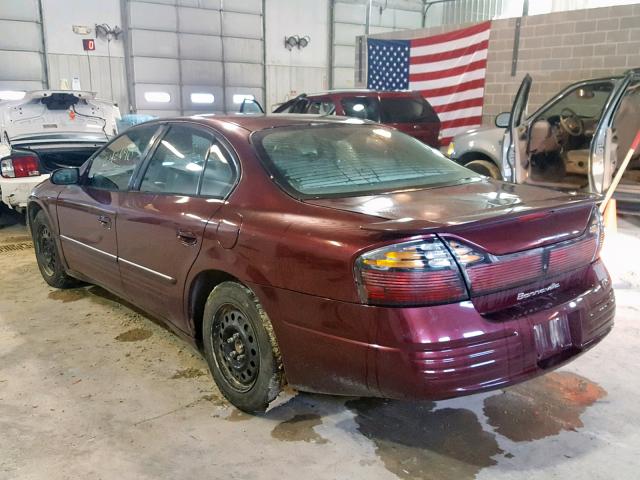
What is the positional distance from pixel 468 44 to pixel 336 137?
27.9 feet

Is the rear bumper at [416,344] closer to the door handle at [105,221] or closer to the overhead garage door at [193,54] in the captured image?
the door handle at [105,221]

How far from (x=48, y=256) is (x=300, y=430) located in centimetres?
308

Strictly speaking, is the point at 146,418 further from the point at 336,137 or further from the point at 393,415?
the point at 336,137

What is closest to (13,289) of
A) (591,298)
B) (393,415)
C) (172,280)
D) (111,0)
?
(172,280)

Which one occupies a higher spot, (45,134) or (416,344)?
(45,134)

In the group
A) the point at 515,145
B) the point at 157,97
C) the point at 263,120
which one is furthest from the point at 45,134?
the point at 157,97

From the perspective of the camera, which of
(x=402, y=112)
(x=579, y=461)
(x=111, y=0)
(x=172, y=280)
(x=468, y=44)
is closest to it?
(x=579, y=461)

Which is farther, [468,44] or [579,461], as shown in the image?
[468,44]

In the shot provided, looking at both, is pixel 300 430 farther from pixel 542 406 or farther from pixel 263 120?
pixel 263 120

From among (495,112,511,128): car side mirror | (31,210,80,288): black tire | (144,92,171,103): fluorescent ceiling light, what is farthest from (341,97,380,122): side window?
(144,92,171,103): fluorescent ceiling light

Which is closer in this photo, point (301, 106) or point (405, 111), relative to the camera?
point (405, 111)

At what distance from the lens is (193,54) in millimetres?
15594

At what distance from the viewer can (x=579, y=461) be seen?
2.45 m

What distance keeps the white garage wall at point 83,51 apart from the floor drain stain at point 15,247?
8.46 metres
